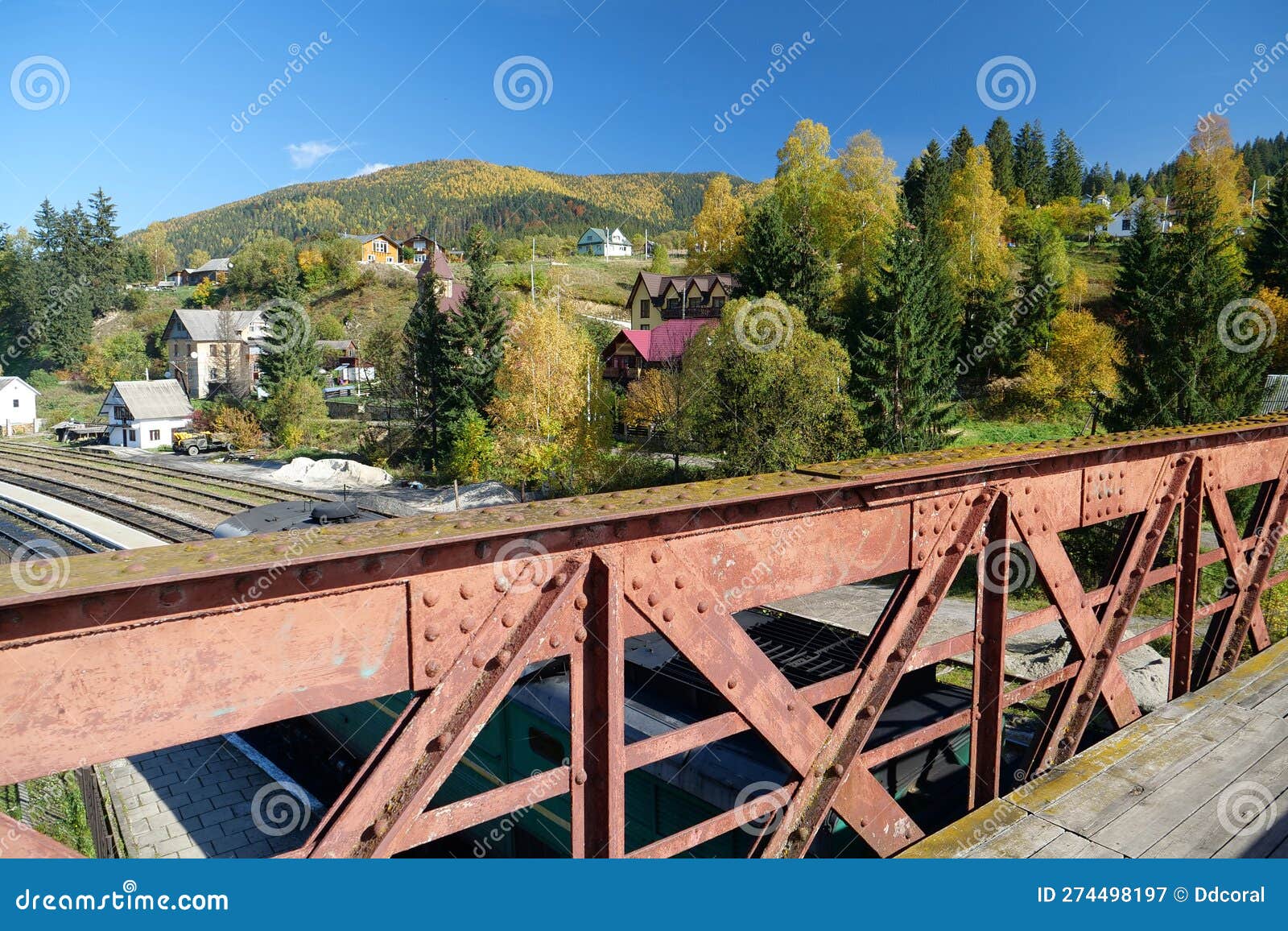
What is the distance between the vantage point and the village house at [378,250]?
105 meters

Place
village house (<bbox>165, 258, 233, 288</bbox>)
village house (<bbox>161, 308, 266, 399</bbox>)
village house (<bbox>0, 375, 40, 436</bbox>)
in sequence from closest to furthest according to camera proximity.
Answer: village house (<bbox>0, 375, 40, 436</bbox>)
village house (<bbox>161, 308, 266, 399</bbox>)
village house (<bbox>165, 258, 233, 288</bbox>)

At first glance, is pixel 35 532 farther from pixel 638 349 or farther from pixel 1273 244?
pixel 1273 244

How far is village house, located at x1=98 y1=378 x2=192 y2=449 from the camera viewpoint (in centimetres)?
4406

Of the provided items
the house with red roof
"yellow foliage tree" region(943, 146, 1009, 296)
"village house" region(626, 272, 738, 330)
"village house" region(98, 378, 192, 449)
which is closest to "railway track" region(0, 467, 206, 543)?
"village house" region(98, 378, 192, 449)

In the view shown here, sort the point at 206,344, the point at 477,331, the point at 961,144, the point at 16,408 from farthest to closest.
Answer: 1. the point at 961,144
2. the point at 206,344
3. the point at 477,331
4. the point at 16,408

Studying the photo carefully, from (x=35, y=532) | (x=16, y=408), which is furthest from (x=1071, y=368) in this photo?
(x=16, y=408)

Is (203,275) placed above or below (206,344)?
above

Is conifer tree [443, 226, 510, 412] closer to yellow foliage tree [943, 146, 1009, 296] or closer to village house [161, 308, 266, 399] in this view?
yellow foliage tree [943, 146, 1009, 296]

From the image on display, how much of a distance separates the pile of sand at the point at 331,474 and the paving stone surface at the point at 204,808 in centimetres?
2239

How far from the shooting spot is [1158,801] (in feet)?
13.6

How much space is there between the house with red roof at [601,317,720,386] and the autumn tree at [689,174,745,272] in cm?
1144

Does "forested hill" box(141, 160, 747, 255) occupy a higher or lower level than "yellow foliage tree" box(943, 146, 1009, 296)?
higher

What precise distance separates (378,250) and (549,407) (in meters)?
88.4

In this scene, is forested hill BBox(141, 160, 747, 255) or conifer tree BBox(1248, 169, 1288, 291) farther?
forested hill BBox(141, 160, 747, 255)
